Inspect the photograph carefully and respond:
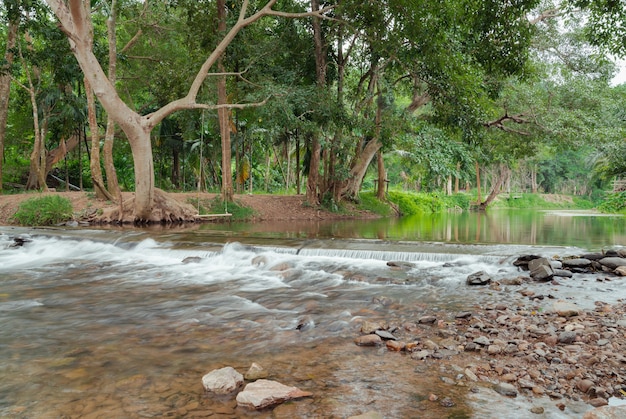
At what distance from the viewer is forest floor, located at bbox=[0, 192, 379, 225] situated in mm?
17906

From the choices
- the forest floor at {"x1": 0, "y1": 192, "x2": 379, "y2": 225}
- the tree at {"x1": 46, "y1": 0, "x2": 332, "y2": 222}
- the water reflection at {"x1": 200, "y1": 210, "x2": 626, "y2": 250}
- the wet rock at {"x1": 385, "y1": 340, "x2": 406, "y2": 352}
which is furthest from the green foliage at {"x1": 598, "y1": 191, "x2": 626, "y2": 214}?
the wet rock at {"x1": 385, "y1": 340, "x2": 406, "y2": 352}

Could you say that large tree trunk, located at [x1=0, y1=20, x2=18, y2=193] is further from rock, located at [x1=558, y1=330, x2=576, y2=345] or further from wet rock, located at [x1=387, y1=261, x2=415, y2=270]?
rock, located at [x1=558, y1=330, x2=576, y2=345]

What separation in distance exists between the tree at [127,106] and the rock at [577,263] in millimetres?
10226

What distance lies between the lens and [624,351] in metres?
4.25

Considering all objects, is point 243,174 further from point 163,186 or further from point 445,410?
point 445,410

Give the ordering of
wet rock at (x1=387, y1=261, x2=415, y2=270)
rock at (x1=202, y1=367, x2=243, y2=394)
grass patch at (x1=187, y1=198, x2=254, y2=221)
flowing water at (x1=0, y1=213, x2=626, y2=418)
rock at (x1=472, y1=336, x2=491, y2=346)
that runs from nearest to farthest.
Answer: flowing water at (x1=0, y1=213, x2=626, y2=418), rock at (x1=202, y1=367, x2=243, y2=394), rock at (x1=472, y1=336, x2=491, y2=346), wet rock at (x1=387, y1=261, x2=415, y2=270), grass patch at (x1=187, y1=198, x2=254, y2=221)

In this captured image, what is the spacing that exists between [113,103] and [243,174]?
57.0 feet

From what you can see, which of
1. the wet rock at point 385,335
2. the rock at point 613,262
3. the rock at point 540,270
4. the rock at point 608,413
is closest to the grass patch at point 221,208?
the rock at point 540,270

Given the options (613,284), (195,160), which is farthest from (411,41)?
(195,160)

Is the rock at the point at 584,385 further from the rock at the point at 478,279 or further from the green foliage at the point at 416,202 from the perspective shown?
the green foliage at the point at 416,202

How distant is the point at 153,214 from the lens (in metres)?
16.5

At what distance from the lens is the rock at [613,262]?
857cm

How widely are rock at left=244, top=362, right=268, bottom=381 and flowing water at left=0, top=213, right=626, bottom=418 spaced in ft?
0.29

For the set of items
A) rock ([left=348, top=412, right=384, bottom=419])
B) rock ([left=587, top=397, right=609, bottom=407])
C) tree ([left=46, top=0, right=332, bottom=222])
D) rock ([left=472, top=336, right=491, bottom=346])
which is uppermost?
tree ([left=46, top=0, right=332, bottom=222])
